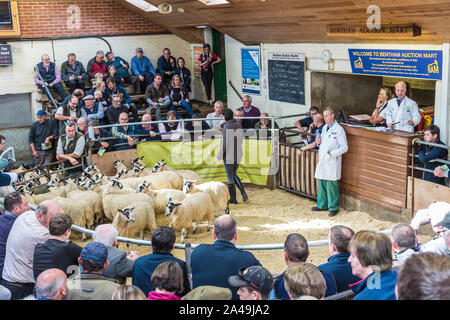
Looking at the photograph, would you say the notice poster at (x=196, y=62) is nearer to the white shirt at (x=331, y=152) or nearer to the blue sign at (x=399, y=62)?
the blue sign at (x=399, y=62)

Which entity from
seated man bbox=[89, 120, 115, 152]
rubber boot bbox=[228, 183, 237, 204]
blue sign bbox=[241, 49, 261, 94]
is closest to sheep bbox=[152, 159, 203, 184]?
rubber boot bbox=[228, 183, 237, 204]

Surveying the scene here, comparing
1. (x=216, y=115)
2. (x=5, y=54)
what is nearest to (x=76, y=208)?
(x=216, y=115)

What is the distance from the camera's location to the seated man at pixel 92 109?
11.6 meters

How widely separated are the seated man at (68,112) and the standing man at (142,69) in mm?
2802

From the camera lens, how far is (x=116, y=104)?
1160 centimetres

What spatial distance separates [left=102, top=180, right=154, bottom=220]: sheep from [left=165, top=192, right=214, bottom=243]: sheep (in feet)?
1.71

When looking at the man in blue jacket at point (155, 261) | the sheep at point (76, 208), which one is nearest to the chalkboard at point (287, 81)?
the sheep at point (76, 208)

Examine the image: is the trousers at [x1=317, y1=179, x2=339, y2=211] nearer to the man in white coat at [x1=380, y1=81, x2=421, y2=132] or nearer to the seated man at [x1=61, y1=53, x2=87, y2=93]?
the man in white coat at [x1=380, y1=81, x2=421, y2=132]

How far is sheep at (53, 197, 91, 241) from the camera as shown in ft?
27.4

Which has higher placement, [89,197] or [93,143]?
[93,143]

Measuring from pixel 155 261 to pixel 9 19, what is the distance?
37.4 feet

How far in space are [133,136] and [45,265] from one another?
21.5 feet
